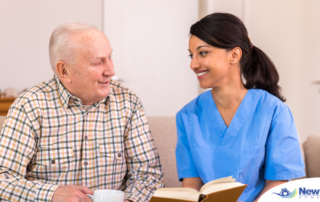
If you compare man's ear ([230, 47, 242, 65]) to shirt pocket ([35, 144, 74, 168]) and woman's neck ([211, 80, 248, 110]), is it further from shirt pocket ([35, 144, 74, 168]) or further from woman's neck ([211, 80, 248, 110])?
shirt pocket ([35, 144, 74, 168])

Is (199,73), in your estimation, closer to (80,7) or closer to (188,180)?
Result: (188,180)

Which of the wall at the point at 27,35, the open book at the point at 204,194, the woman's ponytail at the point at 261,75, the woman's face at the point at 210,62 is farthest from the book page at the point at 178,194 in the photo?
the wall at the point at 27,35

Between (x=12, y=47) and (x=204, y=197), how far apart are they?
260 cm

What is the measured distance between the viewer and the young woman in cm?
114

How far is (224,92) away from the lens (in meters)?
1.25

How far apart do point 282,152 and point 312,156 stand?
520 millimetres

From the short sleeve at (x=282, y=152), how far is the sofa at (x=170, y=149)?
0.46 m

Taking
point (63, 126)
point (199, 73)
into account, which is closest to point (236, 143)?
point (199, 73)

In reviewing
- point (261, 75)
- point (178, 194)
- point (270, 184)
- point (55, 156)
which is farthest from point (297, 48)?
point (178, 194)

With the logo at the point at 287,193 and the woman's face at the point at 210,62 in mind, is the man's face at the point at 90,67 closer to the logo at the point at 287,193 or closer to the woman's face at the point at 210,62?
the woman's face at the point at 210,62

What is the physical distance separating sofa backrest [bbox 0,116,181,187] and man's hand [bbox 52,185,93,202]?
57cm

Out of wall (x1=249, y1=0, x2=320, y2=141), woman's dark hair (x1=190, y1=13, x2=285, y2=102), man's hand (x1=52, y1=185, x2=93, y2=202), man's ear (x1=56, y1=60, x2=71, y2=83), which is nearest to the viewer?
man's hand (x1=52, y1=185, x2=93, y2=202)

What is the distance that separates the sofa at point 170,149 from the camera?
5.09 ft

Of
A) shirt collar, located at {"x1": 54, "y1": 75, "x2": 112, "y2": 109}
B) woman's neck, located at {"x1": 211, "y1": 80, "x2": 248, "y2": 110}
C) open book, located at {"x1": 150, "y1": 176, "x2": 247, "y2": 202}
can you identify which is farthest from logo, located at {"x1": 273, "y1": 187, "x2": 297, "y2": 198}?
shirt collar, located at {"x1": 54, "y1": 75, "x2": 112, "y2": 109}
